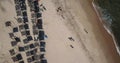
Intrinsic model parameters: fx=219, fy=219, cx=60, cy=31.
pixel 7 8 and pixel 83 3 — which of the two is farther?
pixel 83 3

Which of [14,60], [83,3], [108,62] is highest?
[83,3]

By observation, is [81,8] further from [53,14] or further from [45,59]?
[45,59]

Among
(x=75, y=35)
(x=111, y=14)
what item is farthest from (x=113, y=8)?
(x=75, y=35)

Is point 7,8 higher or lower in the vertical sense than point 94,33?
higher

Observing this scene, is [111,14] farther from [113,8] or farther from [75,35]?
[75,35]

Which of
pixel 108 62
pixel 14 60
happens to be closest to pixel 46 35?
pixel 14 60
